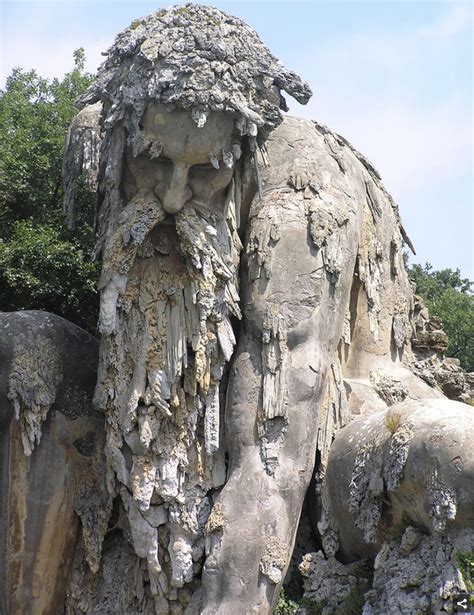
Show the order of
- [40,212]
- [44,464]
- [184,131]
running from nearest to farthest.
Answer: [184,131]
[44,464]
[40,212]

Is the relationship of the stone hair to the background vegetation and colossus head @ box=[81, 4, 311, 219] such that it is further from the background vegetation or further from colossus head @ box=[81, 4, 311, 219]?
the background vegetation

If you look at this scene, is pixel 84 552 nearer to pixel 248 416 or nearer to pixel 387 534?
pixel 248 416

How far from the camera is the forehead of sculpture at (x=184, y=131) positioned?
629 cm

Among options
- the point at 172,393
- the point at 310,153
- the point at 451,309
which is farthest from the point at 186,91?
the point at 451,309

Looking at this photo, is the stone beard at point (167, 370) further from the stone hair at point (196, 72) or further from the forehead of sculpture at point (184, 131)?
the stone hair at point (196, 72)

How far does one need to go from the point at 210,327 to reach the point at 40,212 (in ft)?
28.7

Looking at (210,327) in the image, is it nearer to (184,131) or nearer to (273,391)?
(273,391)

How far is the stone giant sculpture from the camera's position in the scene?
20.7ft

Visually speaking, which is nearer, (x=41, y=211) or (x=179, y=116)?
(x=179, y=116)

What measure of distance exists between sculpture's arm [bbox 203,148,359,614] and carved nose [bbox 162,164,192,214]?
18.5 inches

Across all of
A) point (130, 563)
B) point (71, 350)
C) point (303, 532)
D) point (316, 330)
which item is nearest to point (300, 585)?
point (303, 532)

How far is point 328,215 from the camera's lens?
6.75 m

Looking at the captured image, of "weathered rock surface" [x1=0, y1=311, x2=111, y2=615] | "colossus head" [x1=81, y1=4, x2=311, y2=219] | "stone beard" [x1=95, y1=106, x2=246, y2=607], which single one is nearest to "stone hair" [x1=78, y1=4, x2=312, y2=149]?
"colossus head" [x1=81, y1=4, x2=311, y2=219]

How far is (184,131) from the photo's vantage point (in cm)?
631
